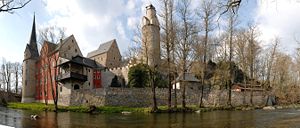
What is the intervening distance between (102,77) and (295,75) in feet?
105

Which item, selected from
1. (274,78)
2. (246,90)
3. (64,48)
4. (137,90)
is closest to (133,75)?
(137,90)

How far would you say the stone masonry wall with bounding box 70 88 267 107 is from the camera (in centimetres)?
3553

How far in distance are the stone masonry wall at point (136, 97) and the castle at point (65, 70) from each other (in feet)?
11.7

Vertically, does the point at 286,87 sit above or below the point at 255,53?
below

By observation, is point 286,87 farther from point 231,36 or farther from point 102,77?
point 102,77

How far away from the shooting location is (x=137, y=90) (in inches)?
1435

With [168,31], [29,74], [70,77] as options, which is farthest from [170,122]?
[29,74]

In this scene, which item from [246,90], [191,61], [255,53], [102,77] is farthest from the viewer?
[102,77]

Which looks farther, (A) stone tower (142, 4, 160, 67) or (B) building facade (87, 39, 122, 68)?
(B) building facade (87, 39, 122, 68)

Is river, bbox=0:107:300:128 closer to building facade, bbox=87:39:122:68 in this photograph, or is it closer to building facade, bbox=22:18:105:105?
building facade, bbox=22:18:105:105

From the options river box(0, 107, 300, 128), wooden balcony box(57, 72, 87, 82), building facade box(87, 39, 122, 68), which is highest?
building facade box(87, 39, 122, 68)

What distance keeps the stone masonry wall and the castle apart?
3553 mm

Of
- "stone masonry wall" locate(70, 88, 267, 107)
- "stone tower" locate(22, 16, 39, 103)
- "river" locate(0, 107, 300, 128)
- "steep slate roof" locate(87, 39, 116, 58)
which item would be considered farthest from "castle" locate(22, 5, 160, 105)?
"river" locate(0, 107, 300, 128)

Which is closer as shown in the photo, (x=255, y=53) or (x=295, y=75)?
(x=295, y=75)
